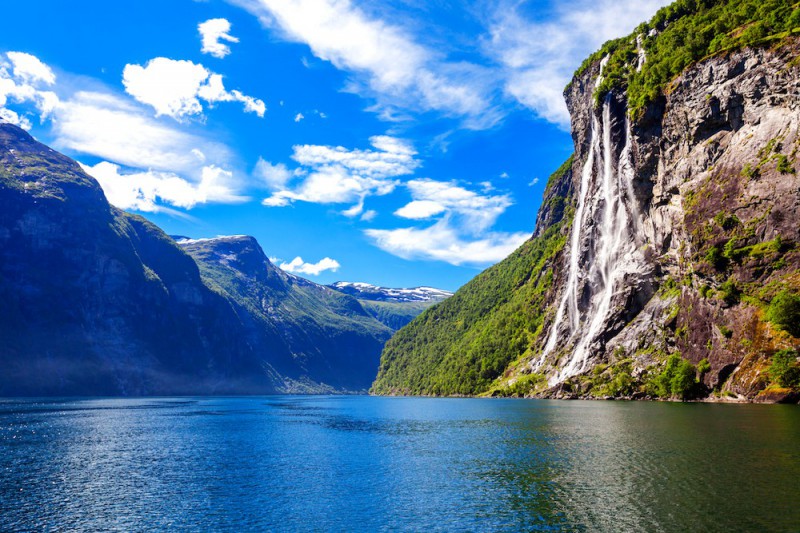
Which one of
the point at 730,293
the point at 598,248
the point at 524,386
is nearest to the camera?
the point at 730,293

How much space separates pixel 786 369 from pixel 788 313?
8.38 metres

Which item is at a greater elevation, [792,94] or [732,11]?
Result: [732,11]

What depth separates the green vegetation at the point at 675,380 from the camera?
99438 millimetres

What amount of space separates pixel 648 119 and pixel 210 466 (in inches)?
5161

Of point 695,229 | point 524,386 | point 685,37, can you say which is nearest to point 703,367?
point 695,229

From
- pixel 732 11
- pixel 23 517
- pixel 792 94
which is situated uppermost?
pixel 732 11

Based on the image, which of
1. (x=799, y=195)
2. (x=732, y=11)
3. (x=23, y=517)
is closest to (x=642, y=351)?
(x=799, y=195)

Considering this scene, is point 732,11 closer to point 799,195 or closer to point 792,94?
point 792,94

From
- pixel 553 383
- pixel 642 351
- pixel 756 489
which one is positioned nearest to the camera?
pixel 756 489

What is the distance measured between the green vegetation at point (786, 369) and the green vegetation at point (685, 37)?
214ft

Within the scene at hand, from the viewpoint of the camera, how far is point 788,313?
262 feet

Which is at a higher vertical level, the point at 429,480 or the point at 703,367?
the point at 703,367

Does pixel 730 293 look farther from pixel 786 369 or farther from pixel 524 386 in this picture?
Result: pixel 524 386

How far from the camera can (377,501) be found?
114 feet
